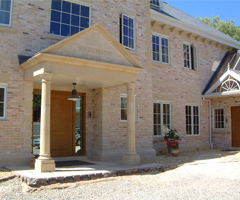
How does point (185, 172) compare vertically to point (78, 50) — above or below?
below

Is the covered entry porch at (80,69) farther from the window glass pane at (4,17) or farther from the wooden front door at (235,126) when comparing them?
the wooden front door at (235,126)

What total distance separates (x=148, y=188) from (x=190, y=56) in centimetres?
1108

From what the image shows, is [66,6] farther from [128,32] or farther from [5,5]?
[128,32]

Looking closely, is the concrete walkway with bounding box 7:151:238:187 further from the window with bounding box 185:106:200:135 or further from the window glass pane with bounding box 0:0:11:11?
the window with bounding box 185:106:200:135

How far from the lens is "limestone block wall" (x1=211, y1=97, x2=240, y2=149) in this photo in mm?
15961

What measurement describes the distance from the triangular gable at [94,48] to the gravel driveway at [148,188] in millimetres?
3826

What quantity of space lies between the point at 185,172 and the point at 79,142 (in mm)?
4398

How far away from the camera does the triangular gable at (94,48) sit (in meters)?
8.71

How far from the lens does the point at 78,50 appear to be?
354 inches

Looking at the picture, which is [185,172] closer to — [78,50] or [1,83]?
[78,50]

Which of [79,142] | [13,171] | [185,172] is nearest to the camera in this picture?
[13,171]

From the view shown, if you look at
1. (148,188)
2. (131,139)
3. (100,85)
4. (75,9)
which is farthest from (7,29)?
(148,188)

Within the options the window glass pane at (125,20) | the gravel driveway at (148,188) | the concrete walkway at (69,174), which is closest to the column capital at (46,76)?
the concrete walkway at (69,174)

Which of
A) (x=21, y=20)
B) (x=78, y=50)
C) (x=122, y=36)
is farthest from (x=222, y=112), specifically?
(x=21, y=20)
